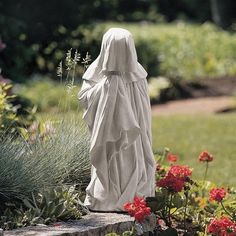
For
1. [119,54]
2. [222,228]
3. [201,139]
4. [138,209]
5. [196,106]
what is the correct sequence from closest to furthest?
[138,209], [222,228], [119,54], [201,139], [196,106]

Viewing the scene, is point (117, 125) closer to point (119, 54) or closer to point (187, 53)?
point (119, 54)

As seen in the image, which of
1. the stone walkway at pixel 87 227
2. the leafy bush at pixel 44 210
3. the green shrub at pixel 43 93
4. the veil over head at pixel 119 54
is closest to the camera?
the stone walkway at pixel 87 227

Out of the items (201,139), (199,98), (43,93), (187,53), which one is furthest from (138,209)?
(187,53)

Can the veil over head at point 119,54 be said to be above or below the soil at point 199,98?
above

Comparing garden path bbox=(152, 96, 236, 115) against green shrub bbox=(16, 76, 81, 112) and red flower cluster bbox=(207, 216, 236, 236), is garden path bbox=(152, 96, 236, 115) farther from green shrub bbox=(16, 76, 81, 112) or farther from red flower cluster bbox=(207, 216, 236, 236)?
red flower cluster bbox=(207, 216, 236, 236)

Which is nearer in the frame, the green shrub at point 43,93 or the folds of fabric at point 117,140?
the folds of fabric at point 117,140

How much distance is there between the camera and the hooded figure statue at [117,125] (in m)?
5.65

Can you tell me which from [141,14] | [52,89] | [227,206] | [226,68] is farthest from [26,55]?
[141,14]

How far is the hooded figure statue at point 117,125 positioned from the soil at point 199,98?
875 cm

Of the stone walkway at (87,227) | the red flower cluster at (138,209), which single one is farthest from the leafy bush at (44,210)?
the red flower cluster at (138,209)

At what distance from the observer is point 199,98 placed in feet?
53.1

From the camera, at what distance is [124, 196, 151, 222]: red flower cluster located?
519 centimetres

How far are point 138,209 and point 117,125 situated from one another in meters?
0.66

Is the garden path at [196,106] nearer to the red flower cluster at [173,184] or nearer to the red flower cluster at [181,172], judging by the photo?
the red flower cluster at [181,172]
